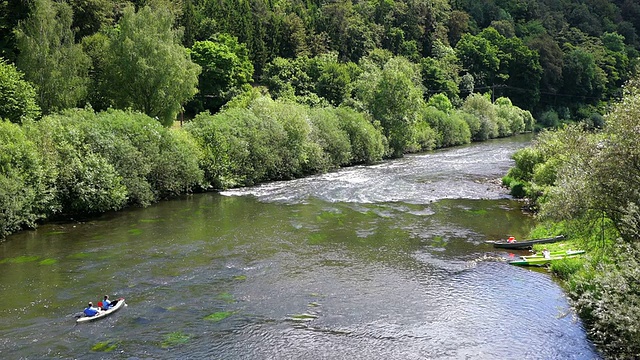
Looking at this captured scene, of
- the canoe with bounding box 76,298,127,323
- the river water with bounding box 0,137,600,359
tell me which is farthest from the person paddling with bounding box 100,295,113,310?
the river water with bounding box 0,137,600,359

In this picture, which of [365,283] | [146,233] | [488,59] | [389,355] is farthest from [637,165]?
[488,59]

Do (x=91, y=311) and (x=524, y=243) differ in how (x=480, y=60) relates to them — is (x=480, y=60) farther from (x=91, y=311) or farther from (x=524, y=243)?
(x=91, y=311)

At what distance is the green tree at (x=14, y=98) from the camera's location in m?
40.8

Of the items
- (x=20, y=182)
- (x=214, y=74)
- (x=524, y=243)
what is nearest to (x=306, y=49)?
(x=214, y=74)

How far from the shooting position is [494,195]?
4491 centimetres

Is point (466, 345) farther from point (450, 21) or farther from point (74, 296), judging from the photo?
point (450, 21)

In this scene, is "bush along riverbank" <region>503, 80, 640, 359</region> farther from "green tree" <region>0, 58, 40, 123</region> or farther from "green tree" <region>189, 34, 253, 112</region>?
"green tree" <region>189, 34, 253, 112</region>

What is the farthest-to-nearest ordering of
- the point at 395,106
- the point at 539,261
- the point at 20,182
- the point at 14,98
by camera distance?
the point at 395,106 → the point at 14,98 → the point at 20,182 → the point at 539,261

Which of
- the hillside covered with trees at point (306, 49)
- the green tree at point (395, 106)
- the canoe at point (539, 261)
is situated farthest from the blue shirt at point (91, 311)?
the green tree at point (395, 106)

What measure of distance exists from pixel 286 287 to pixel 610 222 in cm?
1338

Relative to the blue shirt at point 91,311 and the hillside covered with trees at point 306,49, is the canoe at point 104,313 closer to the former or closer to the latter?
the blue shirt at point 91,311

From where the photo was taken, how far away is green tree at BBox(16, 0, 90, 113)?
1875 inches

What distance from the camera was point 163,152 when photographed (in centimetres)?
4225

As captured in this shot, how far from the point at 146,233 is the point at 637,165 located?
26292mm
